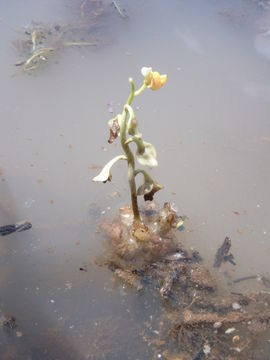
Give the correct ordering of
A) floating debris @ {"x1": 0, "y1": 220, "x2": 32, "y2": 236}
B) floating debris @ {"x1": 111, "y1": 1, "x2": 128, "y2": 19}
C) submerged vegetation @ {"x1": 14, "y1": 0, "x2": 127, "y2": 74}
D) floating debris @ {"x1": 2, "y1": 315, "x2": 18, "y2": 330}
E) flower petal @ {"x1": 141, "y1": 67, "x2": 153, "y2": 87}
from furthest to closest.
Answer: floating debris @ {"x1": 111, "y1": 1, "x2": 128, "y2": 19}
submerged vegetation @ {"x1": 14, "y1": 0, "x2": 127, "y2": 74}
floating debris @ {"x1": 0, "y1": 220, "x2": 32, "y2": 236}
floating debris @ {"x1": 2, "y1": 315, "x2": 18, "y2": 330}
flower petal @ {"x1": 141, "y1": 67, "x2": 153, "y2": 87}

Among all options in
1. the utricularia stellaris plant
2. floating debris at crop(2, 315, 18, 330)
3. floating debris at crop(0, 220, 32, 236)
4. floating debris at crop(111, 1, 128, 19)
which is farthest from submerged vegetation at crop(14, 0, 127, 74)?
floating debris at crop(2, 315, 18, 330)

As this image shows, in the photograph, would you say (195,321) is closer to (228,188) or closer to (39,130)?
(228,188)

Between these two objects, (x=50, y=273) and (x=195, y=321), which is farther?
(x=50, y=273)

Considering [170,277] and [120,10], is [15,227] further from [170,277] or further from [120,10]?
[120,10]

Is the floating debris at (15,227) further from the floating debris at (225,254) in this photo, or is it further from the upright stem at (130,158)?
the floating debris at (225,254)

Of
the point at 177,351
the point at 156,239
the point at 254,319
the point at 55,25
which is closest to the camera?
the point at 177,351

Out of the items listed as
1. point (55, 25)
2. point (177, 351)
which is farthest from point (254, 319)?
point (55, 25)

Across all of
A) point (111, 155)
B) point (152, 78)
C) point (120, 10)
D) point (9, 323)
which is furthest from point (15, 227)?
point (120, 10)

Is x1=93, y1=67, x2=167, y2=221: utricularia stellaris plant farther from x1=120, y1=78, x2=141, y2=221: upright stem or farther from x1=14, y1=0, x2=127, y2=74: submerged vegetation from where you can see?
x1=14, y1=0, x2=127, y2=74: submerged vegetation
